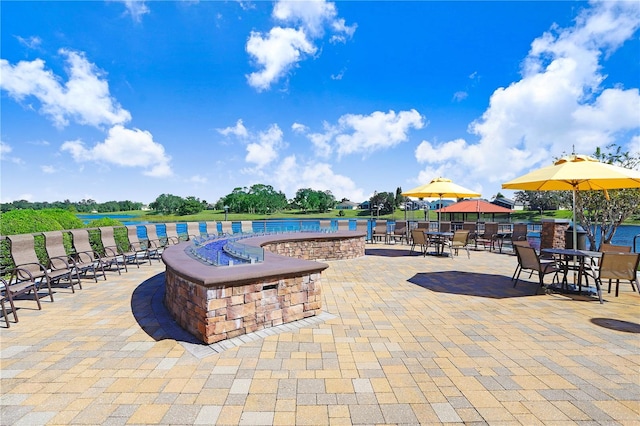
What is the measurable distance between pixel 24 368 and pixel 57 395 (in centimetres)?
78

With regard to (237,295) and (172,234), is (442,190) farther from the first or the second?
(172,234)

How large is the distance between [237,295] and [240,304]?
128 mm

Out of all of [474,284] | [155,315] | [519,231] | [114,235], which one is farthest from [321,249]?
Result: [519,231]

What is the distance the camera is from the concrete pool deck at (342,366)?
7.06 feet

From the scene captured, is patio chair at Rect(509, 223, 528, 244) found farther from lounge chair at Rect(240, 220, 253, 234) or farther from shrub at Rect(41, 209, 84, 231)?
shrub at Rect(41, 209, 84, 231)

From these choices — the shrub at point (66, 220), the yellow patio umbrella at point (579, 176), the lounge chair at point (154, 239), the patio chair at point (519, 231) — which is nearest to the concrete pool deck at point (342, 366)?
the yellow patio umbrella at point (579, 176)

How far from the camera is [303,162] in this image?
122ft

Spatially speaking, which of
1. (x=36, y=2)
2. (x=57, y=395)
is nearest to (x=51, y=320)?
(x=57, y=395)

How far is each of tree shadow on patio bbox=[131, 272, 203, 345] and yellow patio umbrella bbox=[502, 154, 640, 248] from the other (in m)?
5.82

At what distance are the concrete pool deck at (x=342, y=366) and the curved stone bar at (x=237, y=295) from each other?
0.56 feet

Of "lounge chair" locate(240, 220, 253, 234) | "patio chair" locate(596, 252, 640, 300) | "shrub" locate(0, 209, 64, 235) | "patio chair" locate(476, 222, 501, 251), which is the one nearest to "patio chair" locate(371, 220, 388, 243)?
"patio chair" locate(476, 222, 501, 251)

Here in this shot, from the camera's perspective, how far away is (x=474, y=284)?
237 inches

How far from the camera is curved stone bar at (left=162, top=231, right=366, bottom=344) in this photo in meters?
3.22

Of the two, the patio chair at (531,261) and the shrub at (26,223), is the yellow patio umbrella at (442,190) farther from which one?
the shrub at (26,223)
